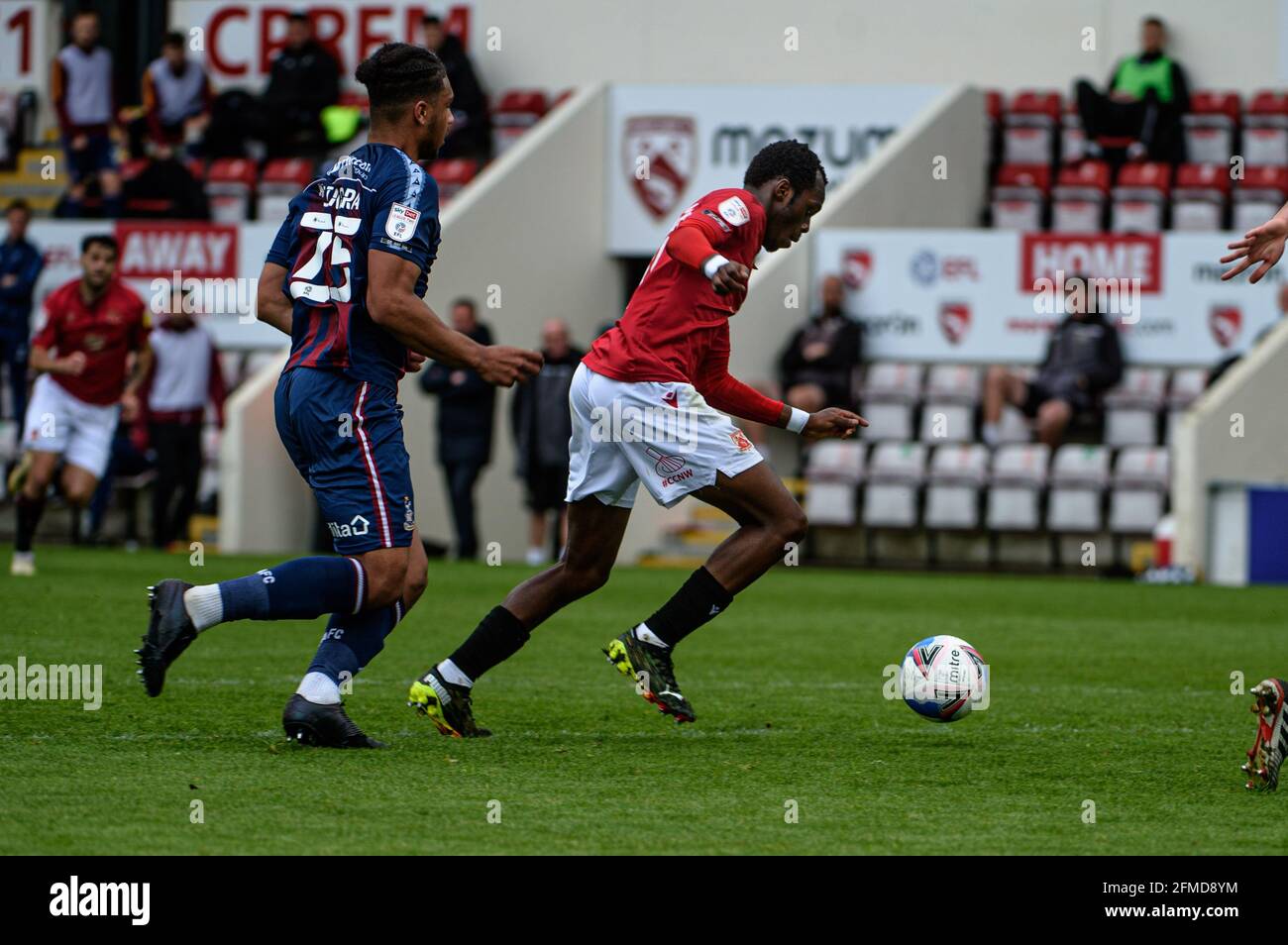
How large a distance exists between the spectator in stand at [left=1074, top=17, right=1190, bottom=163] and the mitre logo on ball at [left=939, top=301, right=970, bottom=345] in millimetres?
2342

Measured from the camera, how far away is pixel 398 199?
617 centimetres

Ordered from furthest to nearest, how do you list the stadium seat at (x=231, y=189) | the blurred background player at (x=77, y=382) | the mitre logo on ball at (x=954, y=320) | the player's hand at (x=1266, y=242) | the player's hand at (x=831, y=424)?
the stadium seat at (x=231, y=189), the mitre logo on ball at (x=954, y=320), the blurred background player at (x=77, y=382), the player's hand at (x=831, y=424), the player's hand at (x=1266, y=242)

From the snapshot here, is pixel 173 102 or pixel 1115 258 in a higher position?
pixel 173 102

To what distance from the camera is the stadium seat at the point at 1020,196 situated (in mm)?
19703

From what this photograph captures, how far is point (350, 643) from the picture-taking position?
6355 millimetres

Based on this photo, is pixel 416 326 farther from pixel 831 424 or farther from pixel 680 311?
pixel 831 424

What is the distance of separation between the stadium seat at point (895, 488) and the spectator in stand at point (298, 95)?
7.63 m

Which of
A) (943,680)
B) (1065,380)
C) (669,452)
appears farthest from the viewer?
(1065,380)

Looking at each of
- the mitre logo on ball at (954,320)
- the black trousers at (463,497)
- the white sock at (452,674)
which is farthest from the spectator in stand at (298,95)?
the white sock at (452,674)

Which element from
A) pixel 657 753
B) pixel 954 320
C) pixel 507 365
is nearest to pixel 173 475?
pixel 954 320

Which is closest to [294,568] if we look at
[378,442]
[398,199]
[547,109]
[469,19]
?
[378,442]

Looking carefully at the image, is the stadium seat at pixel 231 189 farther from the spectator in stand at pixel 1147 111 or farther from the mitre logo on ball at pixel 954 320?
the spectator in stand at pixel 1147 111

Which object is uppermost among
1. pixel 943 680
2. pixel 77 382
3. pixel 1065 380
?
pixel 1065 380

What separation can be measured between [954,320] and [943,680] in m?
12.2
